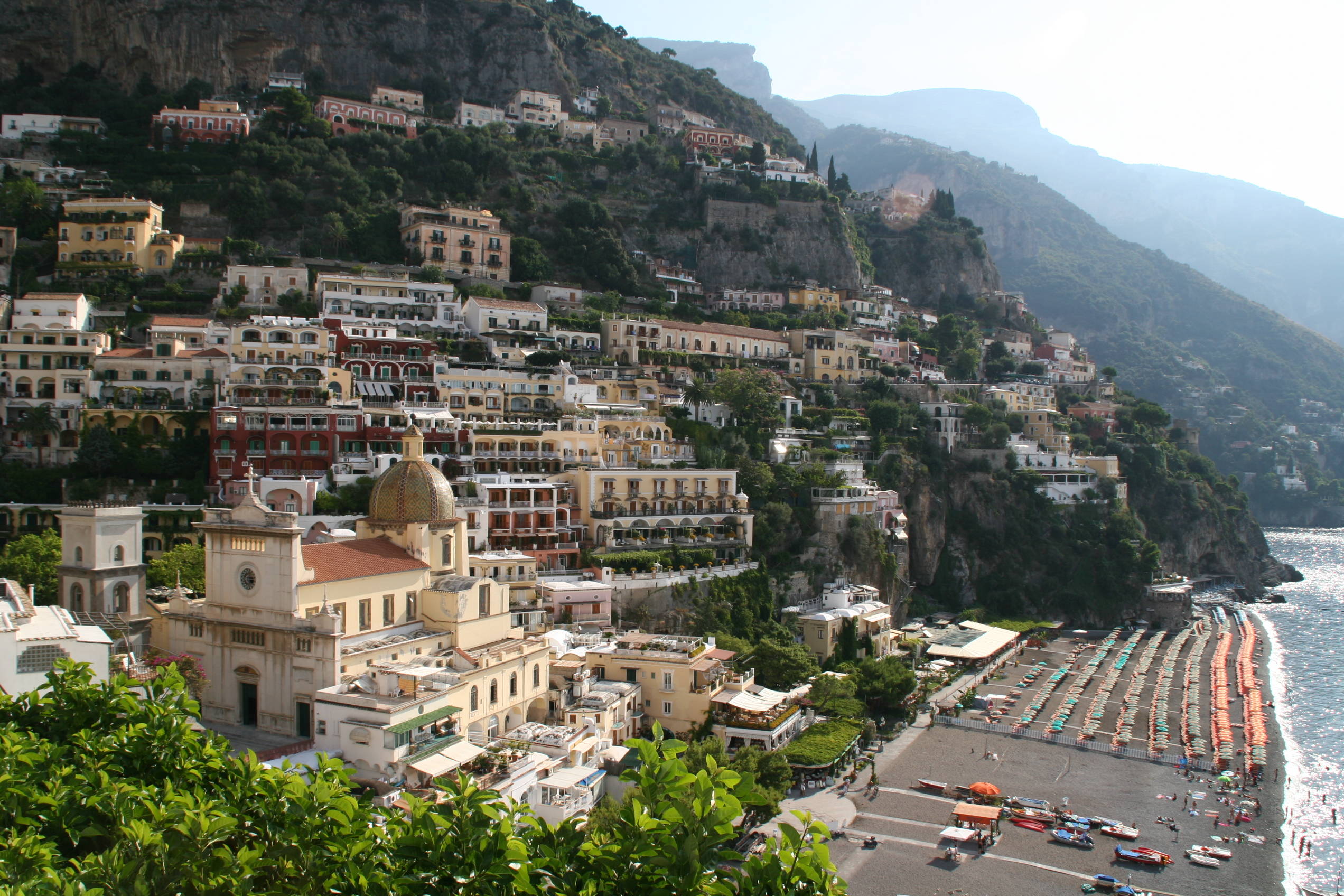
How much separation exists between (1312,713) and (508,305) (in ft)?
191

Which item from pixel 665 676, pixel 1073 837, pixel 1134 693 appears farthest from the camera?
pixel 1134 693

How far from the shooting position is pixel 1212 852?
4072 centimetres

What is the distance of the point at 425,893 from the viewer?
45.4ft

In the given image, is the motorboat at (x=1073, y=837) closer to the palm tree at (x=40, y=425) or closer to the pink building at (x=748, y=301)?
the palm tree at (x=40, y=425)

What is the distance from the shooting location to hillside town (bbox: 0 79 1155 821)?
36312 mm

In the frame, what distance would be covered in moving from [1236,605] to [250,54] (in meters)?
108

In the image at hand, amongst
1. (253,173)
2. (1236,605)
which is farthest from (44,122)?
(1236,605)

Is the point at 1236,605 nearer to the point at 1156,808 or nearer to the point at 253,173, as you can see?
the point at 1156,808

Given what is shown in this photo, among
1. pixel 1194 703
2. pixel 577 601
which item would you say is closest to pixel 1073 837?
pixel 577 601

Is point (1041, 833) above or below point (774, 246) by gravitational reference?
below

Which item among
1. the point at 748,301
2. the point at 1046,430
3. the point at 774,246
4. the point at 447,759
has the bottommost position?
the point at 447,759

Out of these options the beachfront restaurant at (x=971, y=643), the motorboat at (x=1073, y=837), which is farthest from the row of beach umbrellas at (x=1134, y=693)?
the motorboat at (x=1073, y=837)

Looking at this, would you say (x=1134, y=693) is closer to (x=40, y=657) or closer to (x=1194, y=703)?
(x=1194, y=703)

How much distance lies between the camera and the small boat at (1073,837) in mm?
40578
